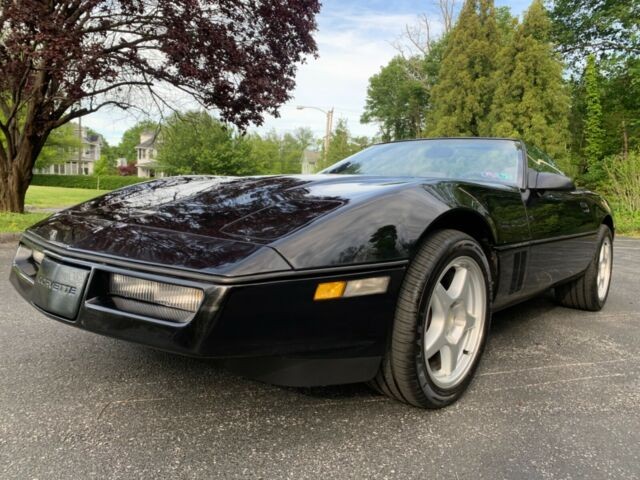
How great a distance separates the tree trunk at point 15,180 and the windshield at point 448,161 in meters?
8.07

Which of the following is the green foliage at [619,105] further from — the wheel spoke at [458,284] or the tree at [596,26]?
the wheel spoke at [458,284]

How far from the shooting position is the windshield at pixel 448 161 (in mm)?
2742

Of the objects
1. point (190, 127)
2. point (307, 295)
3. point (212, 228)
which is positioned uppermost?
point (190, 127)

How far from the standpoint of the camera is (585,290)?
3461mm

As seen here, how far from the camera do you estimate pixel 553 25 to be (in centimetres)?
2239

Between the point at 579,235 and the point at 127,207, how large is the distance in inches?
109

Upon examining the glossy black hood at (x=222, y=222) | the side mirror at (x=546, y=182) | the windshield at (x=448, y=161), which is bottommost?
the glossy black hood at (x=222, y=222)

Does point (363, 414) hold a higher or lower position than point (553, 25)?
lower

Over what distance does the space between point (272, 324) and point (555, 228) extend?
79.5 inches

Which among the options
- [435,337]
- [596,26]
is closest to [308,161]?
[596,26]

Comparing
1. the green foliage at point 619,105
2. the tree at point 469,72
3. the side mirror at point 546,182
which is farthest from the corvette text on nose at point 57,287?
the tree at point 469,72

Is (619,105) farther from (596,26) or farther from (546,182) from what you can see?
(546,182)

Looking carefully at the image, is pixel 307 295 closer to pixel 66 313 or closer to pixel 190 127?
pixel 66 313

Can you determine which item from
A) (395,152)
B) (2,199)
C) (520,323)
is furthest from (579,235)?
(2,199)
